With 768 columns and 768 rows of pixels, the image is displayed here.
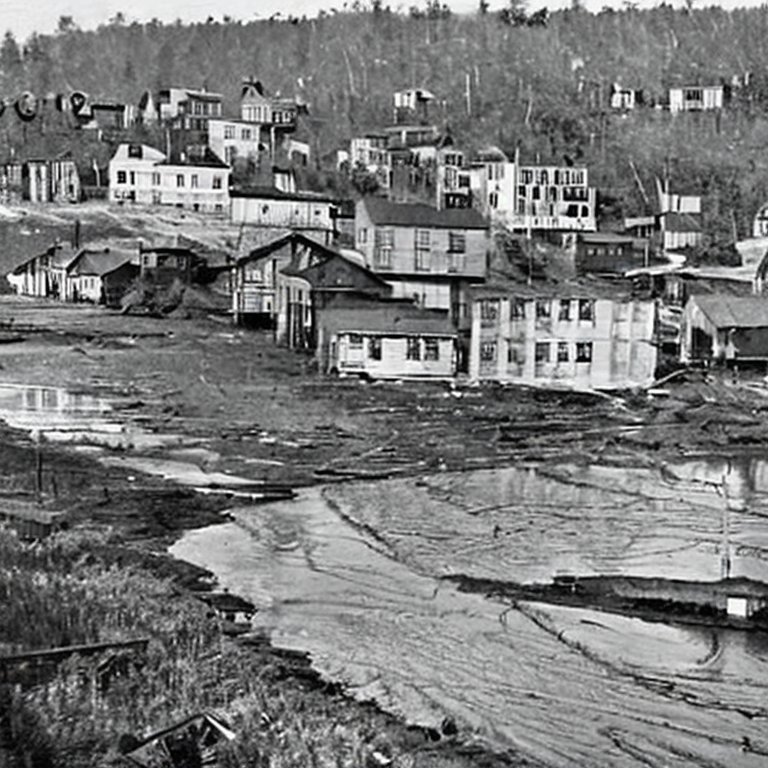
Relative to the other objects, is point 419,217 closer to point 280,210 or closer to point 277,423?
point 280,210

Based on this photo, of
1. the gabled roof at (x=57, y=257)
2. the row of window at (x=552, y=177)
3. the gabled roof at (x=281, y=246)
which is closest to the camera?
the gabled roof at (x=281, y=246)

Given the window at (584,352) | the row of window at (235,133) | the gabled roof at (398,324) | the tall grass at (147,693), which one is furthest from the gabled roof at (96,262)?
the tall grass at (147,693)

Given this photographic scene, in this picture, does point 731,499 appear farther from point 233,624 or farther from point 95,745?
point 95,745

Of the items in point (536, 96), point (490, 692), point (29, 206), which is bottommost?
point (490, 692)

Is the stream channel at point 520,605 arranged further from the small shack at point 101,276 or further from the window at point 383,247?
the small shack at point 101,276

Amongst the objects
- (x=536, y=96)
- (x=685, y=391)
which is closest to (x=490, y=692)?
(x=685, y=391)

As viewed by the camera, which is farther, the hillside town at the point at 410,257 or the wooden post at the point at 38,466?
the hillside town at the point at 410,257

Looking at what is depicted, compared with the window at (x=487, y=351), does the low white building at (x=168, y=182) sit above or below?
above
